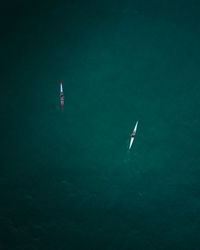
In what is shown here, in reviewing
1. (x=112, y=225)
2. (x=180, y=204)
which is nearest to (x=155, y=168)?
(x=180, y=204)

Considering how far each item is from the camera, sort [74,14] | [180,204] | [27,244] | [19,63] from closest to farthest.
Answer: [27,244]
[180,204]
[19,63]
[74,14]

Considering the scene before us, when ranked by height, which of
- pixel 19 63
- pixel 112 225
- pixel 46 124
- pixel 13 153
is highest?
pixel 19 63

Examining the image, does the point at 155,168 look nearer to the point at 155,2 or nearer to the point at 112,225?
the point at 112,225

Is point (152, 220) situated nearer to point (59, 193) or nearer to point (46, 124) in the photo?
point (59, 193)

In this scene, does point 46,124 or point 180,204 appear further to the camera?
point 46,124

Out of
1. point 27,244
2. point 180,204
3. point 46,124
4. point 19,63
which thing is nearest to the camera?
point 27,244

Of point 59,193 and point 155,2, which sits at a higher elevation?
point 155,2
